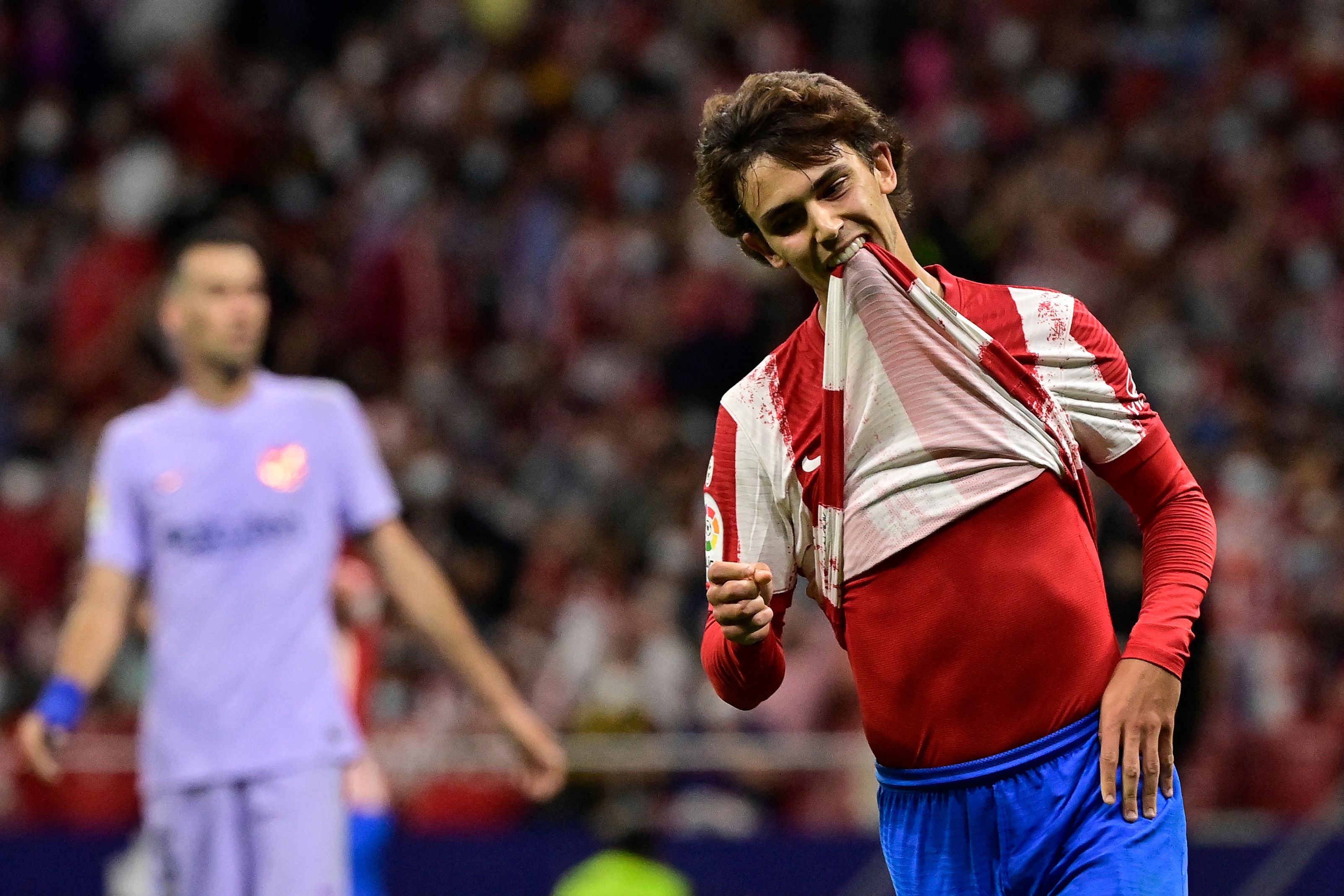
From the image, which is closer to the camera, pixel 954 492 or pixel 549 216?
pixel 954 492

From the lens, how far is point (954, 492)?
2762mm

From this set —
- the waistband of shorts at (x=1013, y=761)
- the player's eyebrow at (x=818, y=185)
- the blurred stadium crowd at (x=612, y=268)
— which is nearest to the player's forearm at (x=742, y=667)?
the waistband of shorts at (x=1013, y=761)

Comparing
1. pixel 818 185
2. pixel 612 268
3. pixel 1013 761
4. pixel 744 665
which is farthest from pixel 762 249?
pixel 612 268

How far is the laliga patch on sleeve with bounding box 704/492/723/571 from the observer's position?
9.55 ft

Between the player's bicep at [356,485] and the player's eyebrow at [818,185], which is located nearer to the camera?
the player's eyebrow at [818,185]

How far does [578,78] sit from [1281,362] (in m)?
5.19

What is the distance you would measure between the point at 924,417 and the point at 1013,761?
52cm

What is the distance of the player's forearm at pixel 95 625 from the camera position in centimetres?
455

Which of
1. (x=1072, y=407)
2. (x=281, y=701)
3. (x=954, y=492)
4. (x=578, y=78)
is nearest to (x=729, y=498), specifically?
(x=954, y=492)

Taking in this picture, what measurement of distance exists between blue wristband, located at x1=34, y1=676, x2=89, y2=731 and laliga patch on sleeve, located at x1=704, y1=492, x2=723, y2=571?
2235mm

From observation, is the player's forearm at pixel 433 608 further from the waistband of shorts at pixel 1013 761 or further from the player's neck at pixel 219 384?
the waistband of shorts at pixel 1013 761

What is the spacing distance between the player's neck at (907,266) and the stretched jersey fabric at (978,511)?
26 millimetres

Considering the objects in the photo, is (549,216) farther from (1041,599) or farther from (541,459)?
(1041,599)

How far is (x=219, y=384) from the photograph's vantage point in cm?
466
